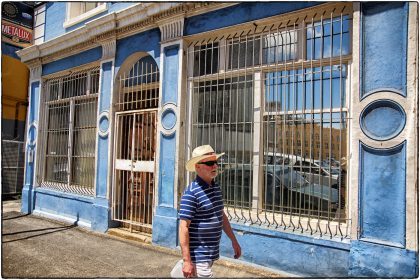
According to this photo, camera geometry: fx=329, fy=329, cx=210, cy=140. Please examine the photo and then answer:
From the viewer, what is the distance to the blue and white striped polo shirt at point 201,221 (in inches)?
106

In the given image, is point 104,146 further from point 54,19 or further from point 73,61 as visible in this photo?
point 54,19

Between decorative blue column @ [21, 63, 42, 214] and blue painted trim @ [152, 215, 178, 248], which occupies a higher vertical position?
decorative blue column @ [21, 63, 42, 214]

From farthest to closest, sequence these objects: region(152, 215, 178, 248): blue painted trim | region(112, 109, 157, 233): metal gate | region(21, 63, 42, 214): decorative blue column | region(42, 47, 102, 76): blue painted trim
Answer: region(21, 63, 42, 214): decorative blue column → region(42, 47, 102, 76): blue painted trim → region(112, 109, 157, 233): metal gate → region(152, 215, 178, 248): blue painted trim

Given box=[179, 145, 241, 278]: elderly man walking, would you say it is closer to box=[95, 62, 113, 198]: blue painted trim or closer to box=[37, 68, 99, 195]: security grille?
box=[95, 62, 113, 198]: blue painted trim

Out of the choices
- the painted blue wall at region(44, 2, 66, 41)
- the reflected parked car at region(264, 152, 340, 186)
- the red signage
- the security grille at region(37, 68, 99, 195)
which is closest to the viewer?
the reflected parked car at region(264, 152, 340, 186)

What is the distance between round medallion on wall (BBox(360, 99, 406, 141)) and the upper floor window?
6.16 metres

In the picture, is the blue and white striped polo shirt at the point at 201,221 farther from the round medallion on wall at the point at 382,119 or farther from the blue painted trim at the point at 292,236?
the round medallion on wall at the point at 382,119

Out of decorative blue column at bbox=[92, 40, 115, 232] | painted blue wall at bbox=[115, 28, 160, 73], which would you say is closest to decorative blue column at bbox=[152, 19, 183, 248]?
painted blue wall at bbox=[115, 28, 160, 73]

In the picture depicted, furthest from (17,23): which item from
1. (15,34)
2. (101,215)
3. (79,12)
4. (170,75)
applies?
(170,75)

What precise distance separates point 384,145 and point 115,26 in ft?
17.4

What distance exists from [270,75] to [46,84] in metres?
6.61

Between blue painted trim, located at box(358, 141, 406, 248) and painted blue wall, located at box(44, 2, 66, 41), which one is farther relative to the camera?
painted blue wall, located at box(44, 2, 66, 41)

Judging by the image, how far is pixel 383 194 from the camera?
355 centimetres

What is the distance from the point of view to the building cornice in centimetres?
541
